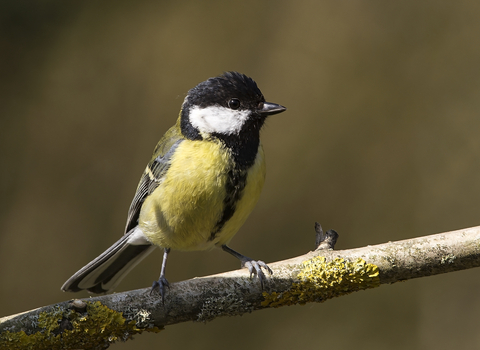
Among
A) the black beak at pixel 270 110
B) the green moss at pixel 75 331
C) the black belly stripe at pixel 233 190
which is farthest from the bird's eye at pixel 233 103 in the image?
the green moss at pixel 75 331

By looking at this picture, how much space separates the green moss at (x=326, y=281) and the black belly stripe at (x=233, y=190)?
45 cm

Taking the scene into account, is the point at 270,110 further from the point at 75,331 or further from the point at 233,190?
the point at 75,331

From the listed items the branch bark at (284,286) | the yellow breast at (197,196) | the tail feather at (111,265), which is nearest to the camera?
the branch bark at (284,286)

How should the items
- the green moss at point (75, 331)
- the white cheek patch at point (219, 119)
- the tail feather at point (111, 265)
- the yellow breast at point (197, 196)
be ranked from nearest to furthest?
the green moss at point (75, 331) → the yellow breast at point (197, 196) → the white cheek patch at point (219, 119) → the tail feather at point (111, 265)

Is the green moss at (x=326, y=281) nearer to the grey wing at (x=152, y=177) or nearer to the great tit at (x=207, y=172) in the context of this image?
the great tit at (x=207, y=172)

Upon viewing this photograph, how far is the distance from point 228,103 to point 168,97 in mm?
1119

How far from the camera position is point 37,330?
146 cm

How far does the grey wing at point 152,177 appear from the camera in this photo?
2.14 meters

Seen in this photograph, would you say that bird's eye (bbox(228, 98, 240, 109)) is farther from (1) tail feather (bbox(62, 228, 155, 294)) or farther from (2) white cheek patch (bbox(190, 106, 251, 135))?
(1) tail feather (bbox(62, 228, 155, 294))

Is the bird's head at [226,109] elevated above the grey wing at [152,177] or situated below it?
above

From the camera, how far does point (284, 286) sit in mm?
1674

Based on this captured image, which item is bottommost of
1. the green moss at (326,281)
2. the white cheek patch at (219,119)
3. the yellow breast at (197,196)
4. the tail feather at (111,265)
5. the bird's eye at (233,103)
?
the tail feather at (111,265)

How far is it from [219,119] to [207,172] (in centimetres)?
29

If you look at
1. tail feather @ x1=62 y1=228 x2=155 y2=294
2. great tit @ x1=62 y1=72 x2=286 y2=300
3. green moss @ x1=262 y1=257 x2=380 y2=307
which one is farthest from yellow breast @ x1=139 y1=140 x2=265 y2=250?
green moss @ x1=262 y1=257 x2=380 y2=307
